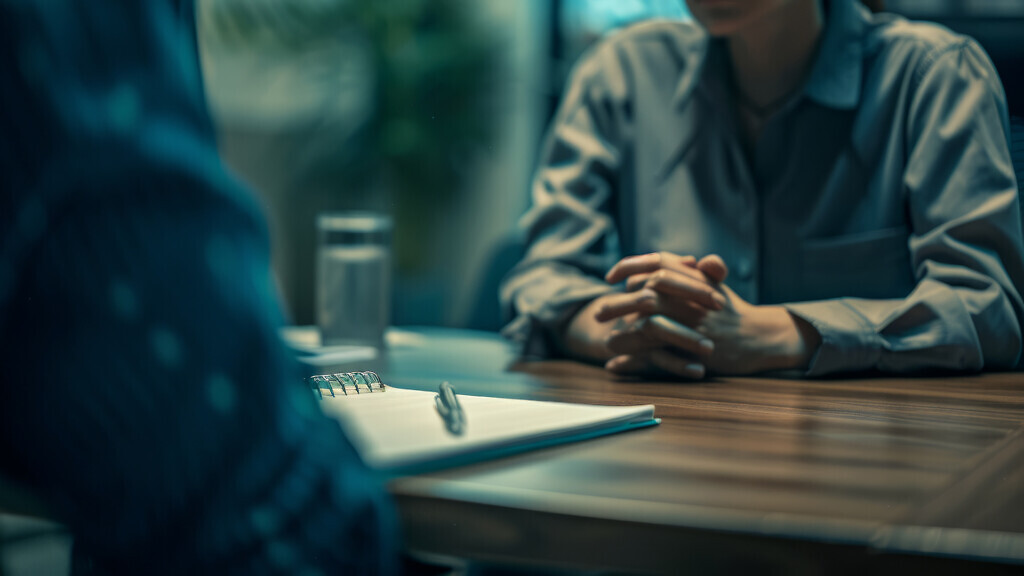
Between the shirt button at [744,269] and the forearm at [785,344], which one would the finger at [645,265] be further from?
the shirt button at [744,269]

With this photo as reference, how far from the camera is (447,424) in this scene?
48cm

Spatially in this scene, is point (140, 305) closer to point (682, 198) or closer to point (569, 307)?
point (569, 307)

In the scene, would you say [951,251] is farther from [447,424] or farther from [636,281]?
[447,424]

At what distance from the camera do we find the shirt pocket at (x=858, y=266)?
1144 millimetres

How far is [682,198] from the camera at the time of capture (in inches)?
49.9

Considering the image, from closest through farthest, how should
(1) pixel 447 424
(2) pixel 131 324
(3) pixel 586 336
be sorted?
(2) pixel 131 324 → (1) pixel 447 424 → (3) pixel 586 336

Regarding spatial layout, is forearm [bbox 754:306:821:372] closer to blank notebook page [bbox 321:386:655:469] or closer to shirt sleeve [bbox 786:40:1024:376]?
shirt sleeve [bbox 786:40:1024:376]

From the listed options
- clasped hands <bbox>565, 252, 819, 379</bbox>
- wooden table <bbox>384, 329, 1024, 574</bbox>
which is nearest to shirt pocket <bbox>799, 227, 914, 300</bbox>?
clasped hands <bbox>565, 252, 819, 379</bbox>

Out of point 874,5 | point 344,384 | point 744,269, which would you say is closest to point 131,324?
point 344,384

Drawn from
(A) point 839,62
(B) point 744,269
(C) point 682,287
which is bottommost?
(B) point 744,269

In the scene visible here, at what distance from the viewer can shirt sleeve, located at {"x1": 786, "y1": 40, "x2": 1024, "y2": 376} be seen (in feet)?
2.91

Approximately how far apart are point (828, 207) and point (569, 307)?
440mm

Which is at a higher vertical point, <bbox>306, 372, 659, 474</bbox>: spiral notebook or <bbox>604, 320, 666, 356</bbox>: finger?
<bbox>306, 372, 659, 474</bbox>: spiral notebook

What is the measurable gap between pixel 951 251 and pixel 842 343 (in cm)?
24
